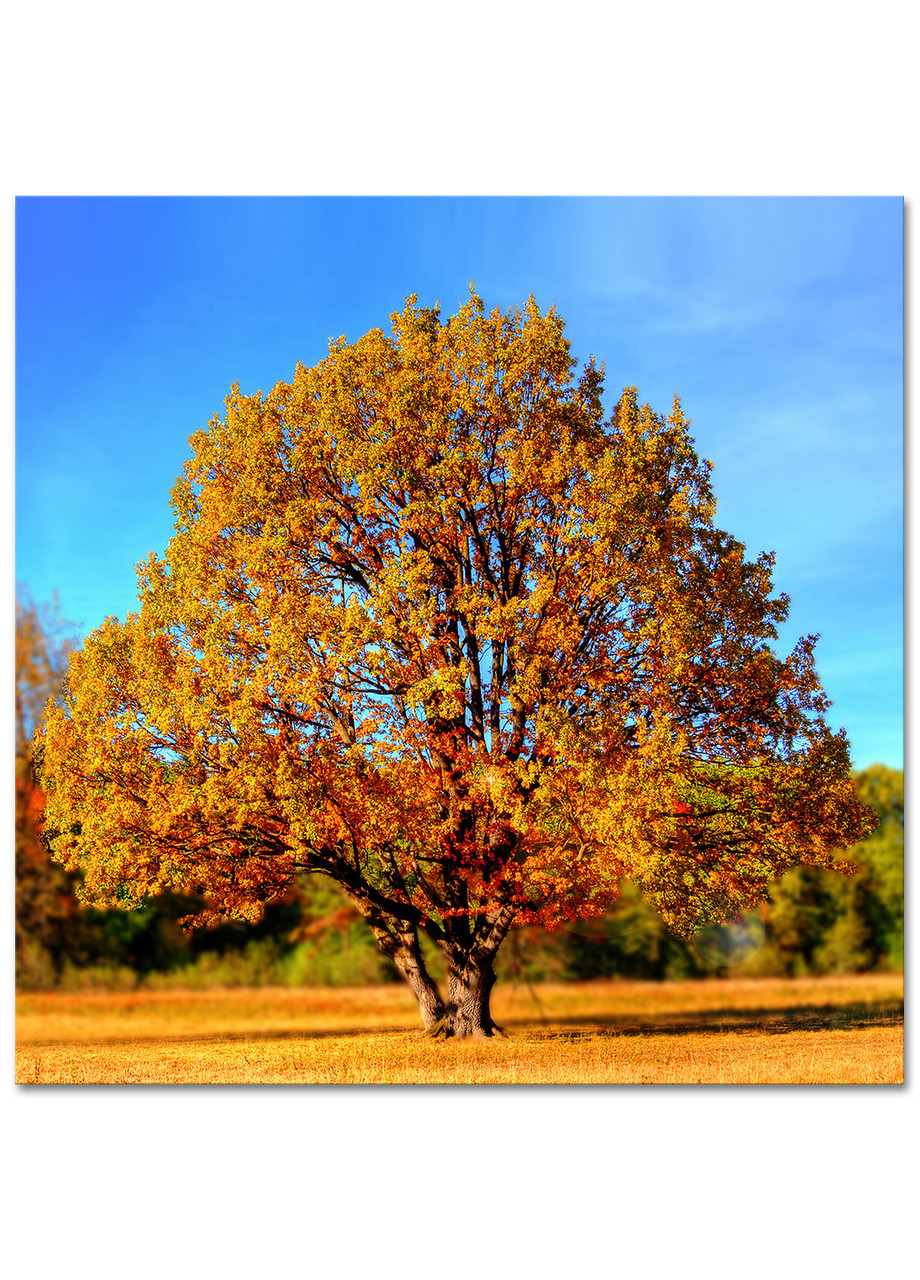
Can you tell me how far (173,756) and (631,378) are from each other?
6883mm

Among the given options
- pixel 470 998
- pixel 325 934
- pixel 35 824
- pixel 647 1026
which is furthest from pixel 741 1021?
pixel 35 824

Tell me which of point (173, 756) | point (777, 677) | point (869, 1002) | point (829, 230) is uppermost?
point (829, 230)

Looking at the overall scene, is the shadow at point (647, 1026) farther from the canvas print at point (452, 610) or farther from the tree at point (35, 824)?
the tree at point (35, 824)

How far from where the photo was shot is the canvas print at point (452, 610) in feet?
32.7

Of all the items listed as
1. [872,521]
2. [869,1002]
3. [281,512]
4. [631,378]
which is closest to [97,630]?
[281,512]

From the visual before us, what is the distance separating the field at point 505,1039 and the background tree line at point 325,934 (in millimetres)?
332

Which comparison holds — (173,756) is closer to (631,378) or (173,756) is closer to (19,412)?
(19,412)

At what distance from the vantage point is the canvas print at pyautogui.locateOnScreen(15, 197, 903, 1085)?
9953 mm

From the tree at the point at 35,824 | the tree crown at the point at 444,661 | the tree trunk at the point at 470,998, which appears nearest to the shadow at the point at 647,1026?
the tree trunk at the point at 470,998

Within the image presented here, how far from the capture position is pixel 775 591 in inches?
446

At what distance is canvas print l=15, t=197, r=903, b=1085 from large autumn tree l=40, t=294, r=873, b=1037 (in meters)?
0.05

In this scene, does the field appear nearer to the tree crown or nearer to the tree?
the tree

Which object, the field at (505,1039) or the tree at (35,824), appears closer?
the field at (505,1039)

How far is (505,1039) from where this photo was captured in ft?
37.0
